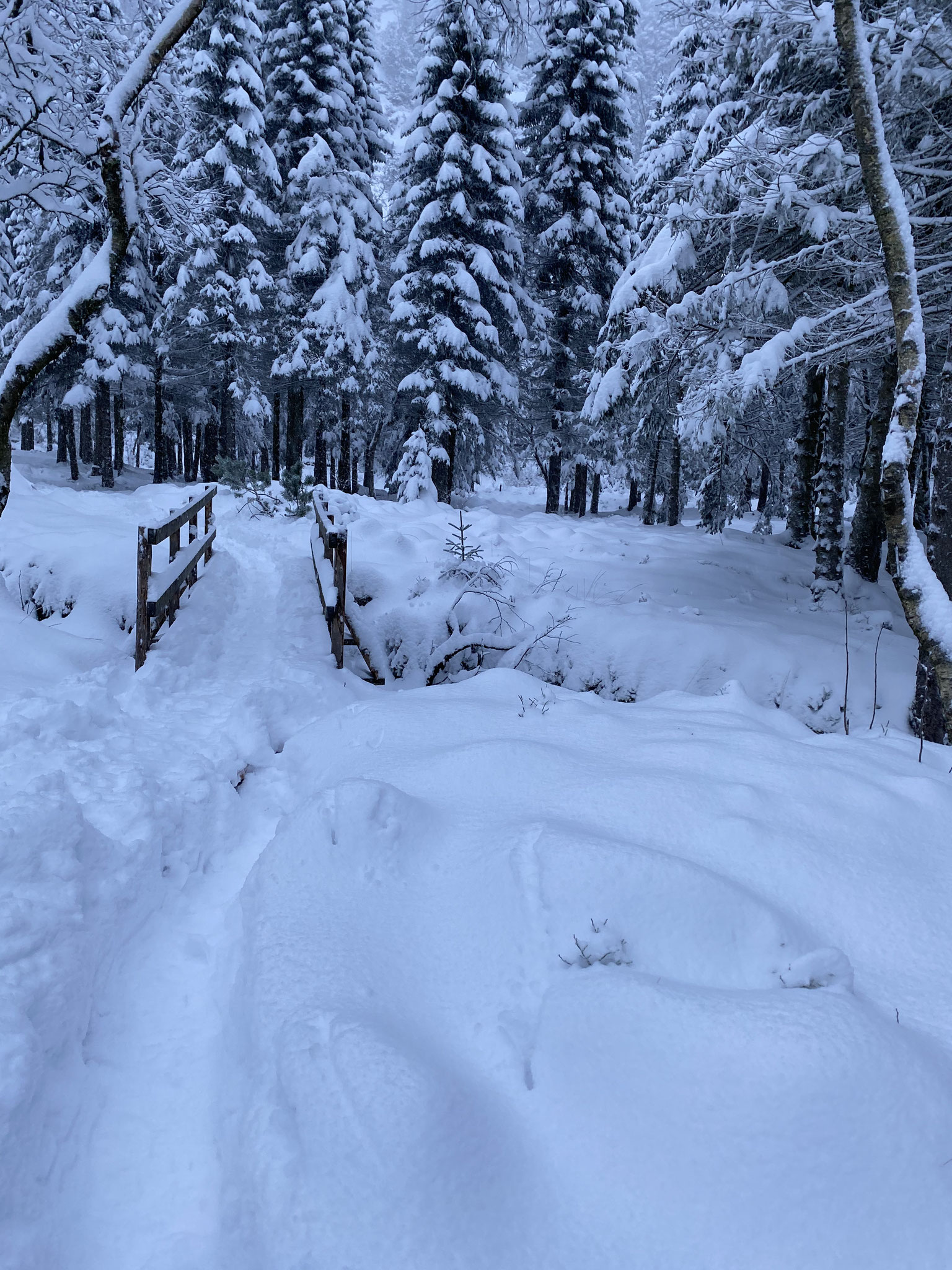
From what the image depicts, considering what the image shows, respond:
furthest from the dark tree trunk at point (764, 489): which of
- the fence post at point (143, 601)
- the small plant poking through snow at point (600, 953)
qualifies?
the small plant poking through snow at point (600, 953)

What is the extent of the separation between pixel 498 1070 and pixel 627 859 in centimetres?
95

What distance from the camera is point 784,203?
243 inches

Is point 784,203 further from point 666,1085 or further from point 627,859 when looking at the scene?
point 666,1085

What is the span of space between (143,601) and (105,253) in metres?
3.01

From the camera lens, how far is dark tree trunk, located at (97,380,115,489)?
2148 centimetres

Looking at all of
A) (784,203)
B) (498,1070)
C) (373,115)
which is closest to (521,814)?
(498,1070)

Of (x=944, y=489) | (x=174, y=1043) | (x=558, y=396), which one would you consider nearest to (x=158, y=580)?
(x=174, y=1043)

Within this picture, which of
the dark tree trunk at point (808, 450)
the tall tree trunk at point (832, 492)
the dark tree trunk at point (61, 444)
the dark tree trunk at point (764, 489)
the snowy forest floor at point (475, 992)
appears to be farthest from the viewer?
the dark tree trunk at point (61, 444)

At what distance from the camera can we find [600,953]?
257 centimetres

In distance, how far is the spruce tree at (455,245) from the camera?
54.2 feet

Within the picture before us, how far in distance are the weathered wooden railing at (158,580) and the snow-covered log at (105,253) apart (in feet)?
6.25

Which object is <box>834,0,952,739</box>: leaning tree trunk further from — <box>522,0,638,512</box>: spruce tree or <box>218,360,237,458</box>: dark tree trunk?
<box>218,360,237,458</box>: dark tree trunk

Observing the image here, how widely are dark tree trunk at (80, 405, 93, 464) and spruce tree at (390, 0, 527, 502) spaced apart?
18176 millimetres

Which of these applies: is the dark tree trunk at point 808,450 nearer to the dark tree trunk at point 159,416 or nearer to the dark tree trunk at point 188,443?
the dark tree trunk at point 159,416
